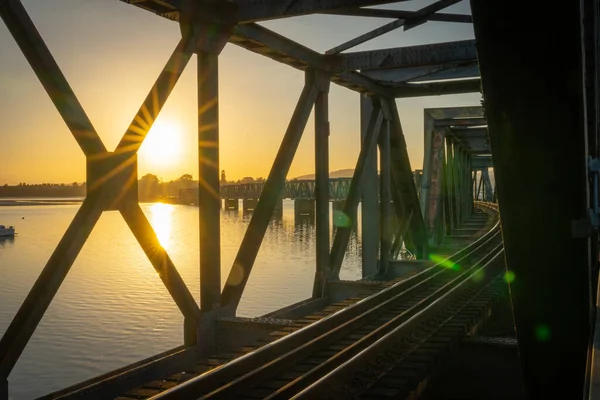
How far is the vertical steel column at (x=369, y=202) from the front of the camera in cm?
1609

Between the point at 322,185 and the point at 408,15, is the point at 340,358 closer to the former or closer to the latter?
the point at 322,185

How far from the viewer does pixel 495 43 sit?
3203mm

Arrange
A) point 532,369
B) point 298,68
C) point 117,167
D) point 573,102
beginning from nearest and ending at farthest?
point 573,102 < point 532,369 < point 117,167 < point 298,68

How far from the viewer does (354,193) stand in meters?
14.7

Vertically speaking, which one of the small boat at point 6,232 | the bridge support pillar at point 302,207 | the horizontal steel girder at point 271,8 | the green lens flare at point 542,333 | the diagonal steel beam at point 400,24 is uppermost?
the diagonal steel beam at point 400,24

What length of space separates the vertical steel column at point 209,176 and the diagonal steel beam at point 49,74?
218 cm

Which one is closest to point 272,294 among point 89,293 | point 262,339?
point 89,293

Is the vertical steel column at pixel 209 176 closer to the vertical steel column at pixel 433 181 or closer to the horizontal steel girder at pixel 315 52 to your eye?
the horizontal steel girder at pixel 315 52

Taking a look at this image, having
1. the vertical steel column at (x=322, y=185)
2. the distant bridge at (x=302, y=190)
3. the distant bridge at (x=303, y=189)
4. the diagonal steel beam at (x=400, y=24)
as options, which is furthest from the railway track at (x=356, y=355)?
the distant bridge at (x=302, y=190)

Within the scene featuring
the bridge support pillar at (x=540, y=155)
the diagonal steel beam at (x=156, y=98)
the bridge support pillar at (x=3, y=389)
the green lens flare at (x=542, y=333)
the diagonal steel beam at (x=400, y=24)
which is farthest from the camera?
the diagonal steel beam at (x=400, y=24)

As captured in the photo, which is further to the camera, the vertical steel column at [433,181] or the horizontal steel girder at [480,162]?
the horizontal steel girder at [480,162]

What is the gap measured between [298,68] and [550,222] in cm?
893

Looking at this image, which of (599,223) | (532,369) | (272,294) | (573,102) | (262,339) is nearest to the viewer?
(573,102)

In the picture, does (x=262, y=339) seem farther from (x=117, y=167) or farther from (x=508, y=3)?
(x=508, y=3)
